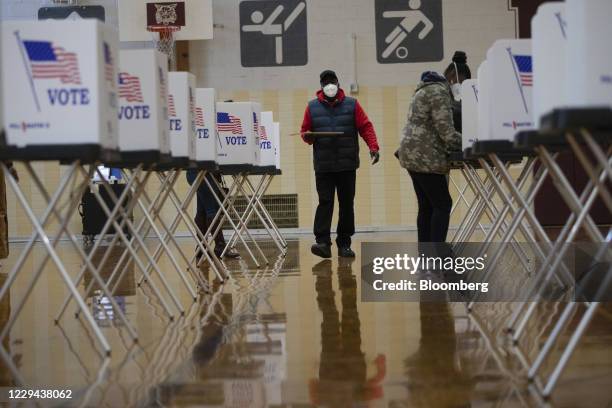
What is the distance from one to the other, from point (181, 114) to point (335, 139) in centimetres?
279

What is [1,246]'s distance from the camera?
764 cm

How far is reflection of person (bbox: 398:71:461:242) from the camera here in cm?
531

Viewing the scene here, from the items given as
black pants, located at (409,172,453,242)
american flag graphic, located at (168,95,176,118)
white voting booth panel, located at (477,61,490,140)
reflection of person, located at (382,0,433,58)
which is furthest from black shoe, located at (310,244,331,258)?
reflection of person, located at (382,0,433,58)

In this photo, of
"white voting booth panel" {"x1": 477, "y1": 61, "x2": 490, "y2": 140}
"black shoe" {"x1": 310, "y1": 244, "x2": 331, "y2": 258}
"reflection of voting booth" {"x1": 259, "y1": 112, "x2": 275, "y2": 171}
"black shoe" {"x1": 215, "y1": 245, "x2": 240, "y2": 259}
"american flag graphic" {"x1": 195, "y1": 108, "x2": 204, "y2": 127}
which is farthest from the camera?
"reflection of voting booth" {"x1": 259, "y1": 112, "x2": 275, "y2": 171}

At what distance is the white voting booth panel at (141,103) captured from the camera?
13.4 ft

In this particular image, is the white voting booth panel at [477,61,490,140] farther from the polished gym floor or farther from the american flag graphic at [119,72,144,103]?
the american flag graphic at [119,72,144,103]

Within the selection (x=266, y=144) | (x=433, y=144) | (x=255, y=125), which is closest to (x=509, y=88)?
(x=433, y=144)

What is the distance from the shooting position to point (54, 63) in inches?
123

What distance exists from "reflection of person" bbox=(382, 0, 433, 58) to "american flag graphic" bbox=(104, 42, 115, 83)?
10.00 meters

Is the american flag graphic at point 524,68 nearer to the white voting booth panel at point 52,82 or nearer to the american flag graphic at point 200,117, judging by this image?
the white voting booth panel at point 52,82

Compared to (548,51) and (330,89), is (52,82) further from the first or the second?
(330,89)

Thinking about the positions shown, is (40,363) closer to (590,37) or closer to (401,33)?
(590,37)

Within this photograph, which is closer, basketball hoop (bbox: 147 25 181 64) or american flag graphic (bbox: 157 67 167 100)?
american flag graphic (bbox: 157 67 167 100)

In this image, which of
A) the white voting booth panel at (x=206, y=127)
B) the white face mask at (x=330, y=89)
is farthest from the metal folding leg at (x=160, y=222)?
the white face mask at (x=330, y=89)
